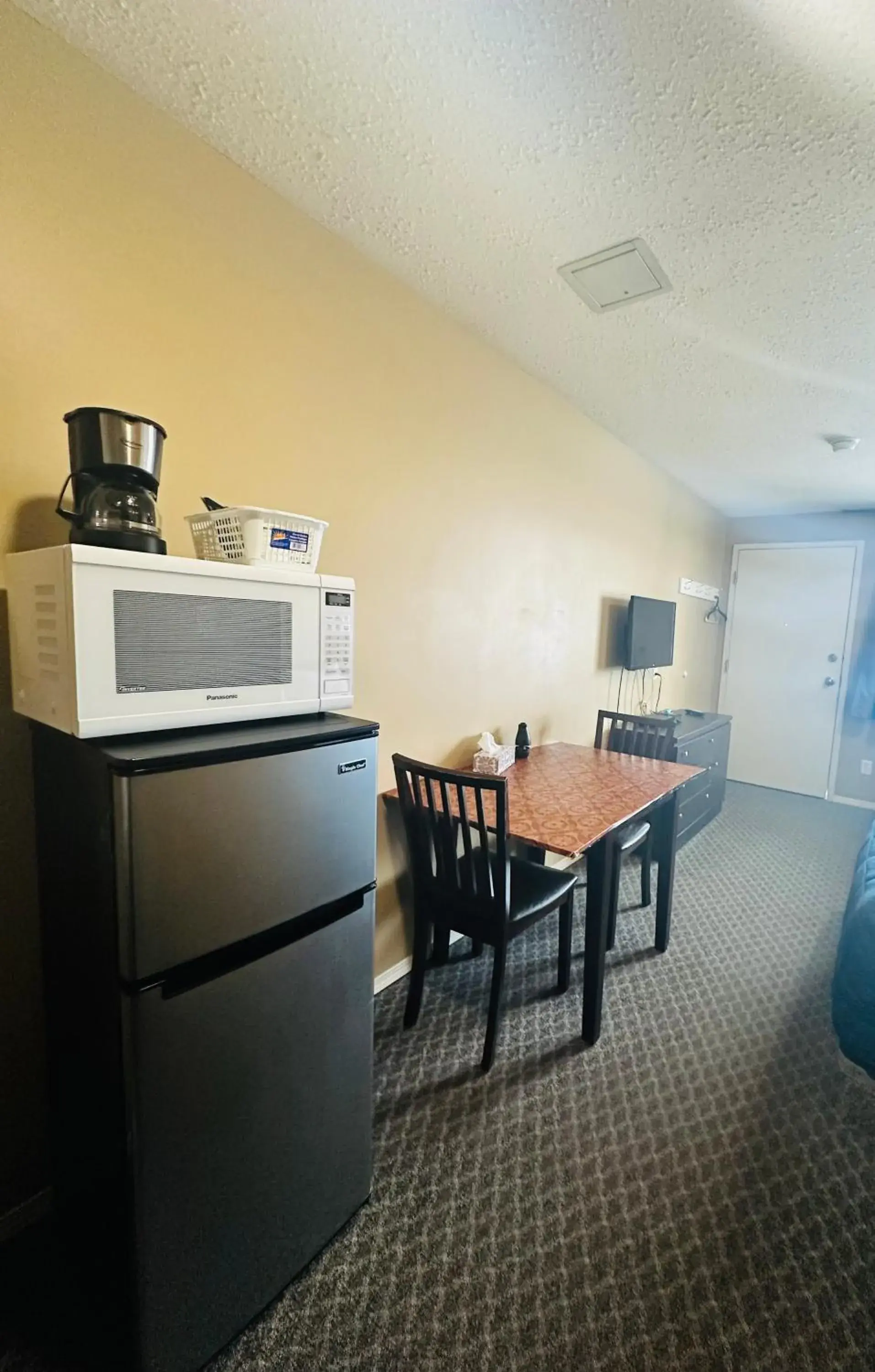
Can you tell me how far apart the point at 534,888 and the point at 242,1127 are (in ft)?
3.97

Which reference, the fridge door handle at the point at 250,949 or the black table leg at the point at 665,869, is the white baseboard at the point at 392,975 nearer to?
the black table leg at the point at 665,869

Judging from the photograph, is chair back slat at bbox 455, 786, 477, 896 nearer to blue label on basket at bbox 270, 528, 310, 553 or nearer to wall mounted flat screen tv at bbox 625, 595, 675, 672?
blue label on basket at bbox 270, 528, 310, 553

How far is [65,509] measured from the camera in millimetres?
1246

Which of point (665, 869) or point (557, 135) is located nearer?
point (557, 135)

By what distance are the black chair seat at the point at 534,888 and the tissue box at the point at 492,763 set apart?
1.21 feet

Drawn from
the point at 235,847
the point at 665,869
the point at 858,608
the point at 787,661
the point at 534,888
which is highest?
the point at 858,608

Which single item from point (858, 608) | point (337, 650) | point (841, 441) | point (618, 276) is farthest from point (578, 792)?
point (858, 608)

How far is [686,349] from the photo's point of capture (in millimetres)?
2363

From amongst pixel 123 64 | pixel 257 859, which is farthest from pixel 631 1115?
pixel 123 64

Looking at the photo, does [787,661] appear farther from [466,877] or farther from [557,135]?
[557,135]

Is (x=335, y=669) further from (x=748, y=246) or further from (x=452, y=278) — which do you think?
(x=748, y=246)

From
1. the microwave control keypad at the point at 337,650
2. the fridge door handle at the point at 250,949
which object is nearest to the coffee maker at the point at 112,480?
the microwave control keypad at the point at 337,650

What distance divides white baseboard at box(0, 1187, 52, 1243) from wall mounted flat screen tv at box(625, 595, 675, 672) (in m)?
3.44

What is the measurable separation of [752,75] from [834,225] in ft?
2.03
